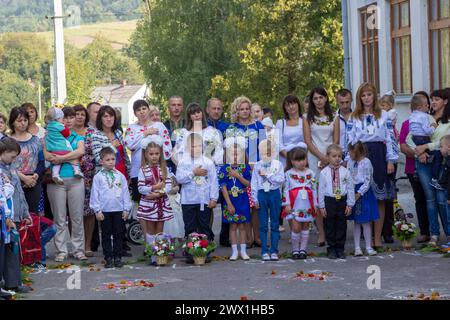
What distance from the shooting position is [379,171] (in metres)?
13.2

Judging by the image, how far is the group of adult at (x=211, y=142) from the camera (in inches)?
511

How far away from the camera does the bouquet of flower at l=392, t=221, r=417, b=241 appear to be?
12.9m

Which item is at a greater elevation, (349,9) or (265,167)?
(349,9)

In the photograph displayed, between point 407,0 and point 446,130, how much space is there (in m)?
10.8

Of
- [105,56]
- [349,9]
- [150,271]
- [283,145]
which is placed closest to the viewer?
[150,271]

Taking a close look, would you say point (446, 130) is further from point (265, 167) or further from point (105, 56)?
point (105, 56)

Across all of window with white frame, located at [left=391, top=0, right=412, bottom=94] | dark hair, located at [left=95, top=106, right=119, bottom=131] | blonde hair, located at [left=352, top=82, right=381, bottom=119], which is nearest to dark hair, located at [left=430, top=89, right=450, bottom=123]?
blonde hair, located at [left=352, top=82, right=381, bottom=119]

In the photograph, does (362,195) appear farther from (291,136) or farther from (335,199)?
(291,136)

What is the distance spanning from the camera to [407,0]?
23094 millimetres

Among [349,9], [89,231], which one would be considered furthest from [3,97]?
[89,231]

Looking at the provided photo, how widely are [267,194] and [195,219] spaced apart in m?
0.93

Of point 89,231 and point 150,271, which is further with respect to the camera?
point 89,231

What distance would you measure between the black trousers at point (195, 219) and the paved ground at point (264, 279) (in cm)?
40

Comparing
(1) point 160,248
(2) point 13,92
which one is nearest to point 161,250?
(1) point 160,248
